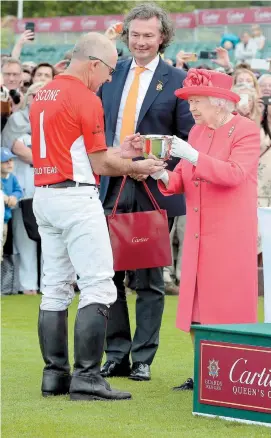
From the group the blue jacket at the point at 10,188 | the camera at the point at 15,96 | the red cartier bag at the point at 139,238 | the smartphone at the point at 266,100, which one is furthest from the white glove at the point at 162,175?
the camera at the point at 15,96

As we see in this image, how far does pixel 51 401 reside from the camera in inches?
244

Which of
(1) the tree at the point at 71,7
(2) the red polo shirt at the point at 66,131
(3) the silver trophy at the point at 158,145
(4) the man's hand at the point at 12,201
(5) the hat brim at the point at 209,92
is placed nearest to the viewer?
(2) the red polo shirt at the point at 66,131

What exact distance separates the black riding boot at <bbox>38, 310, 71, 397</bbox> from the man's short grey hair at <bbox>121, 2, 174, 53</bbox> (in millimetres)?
2069

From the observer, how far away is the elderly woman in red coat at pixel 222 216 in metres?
6.23

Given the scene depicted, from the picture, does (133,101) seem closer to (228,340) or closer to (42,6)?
(228,340)

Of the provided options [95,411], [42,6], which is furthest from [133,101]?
[42,6]

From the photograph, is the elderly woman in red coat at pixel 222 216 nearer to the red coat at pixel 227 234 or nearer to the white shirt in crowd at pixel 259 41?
the red coat at pixel 227 234

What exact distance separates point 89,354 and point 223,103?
1.67m

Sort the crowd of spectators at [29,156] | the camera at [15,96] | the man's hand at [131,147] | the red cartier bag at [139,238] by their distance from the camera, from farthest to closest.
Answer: the camera at [15,96]
the crowd of spectators at [29,156]
the red cartier bag at [139,238]
the man's hand at [131,147]

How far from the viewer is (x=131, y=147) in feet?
20.8

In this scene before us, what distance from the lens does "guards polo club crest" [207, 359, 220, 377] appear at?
5.52 metres

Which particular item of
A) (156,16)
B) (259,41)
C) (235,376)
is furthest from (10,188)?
(259,41)

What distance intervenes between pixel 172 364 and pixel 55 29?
99.1 feet

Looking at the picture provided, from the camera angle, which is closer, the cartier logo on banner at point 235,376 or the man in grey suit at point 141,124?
the cartier logo on banner at point 235,376
